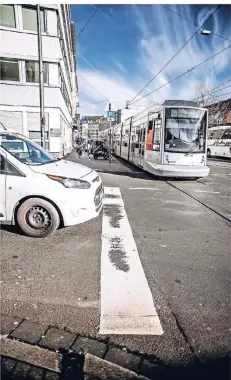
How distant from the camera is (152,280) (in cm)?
362

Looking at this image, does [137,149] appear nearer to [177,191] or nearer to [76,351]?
[177,191]

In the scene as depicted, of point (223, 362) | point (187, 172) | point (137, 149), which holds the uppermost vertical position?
point (137, 149)

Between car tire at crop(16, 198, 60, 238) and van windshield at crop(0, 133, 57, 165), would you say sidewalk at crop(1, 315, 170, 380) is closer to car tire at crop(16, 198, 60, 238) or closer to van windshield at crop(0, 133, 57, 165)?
car tire at crop(16, 198, 60, 238)

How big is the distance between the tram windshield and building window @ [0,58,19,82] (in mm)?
13569

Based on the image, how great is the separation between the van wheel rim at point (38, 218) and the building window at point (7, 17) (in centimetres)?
1953

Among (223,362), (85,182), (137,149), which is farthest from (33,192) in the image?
(137,149)

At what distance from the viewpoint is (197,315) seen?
2.94 meters

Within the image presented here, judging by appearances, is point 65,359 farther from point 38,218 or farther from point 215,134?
point 215,134

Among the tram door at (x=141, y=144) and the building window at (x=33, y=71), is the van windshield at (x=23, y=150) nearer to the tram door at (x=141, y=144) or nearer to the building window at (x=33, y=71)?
the tram door at (x=141, y=144)

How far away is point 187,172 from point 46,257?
8986 millimetres

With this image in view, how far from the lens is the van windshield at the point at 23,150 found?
5.37m

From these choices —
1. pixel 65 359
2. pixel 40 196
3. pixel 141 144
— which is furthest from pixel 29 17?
pixel 65 359

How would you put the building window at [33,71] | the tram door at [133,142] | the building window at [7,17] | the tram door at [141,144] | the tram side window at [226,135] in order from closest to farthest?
the tram door at [141,144]
the tram door at [133,142]
the building window at [7,17]
the building window at [33,71]
the tram side window at [226,135]

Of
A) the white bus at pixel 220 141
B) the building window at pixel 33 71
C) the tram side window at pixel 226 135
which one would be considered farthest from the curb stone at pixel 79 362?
the tram side window at pixel 226 135
